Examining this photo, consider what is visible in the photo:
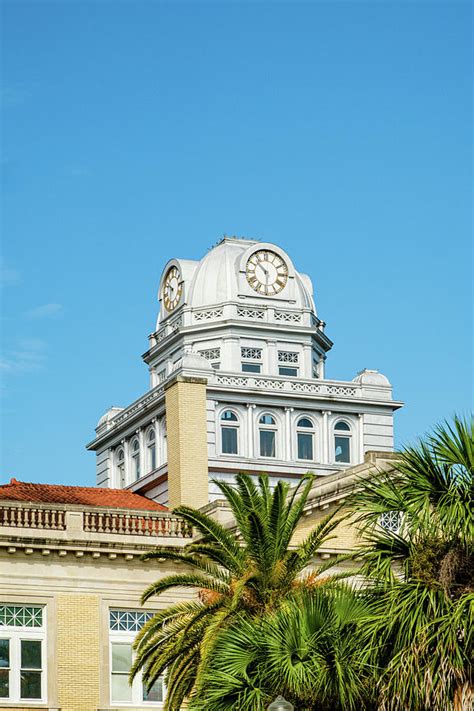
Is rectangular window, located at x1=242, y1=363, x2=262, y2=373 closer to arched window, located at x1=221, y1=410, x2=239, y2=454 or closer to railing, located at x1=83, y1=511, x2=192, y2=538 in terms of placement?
arched window, located at x1=221, y1=410, x2=239, y2=454

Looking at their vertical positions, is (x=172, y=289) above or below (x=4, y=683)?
above

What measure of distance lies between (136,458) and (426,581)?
244ft

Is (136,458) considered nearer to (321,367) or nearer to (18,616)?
(321,367)

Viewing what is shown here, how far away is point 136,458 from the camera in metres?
103

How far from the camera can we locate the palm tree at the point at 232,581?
123 feet

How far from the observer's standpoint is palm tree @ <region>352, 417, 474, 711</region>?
93.7 ft

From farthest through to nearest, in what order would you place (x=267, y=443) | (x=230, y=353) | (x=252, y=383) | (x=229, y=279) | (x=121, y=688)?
(x=229, y=279) < (x=230, y=353) < (x=267, y=443) < (x=252, y=383) < (x=121, y=688)

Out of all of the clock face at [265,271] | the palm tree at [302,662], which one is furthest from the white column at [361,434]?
the palm tree at [302,662]

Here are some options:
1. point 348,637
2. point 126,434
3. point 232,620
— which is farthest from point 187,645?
point 126,434

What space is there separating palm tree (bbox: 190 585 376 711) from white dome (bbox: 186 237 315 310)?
72228mm

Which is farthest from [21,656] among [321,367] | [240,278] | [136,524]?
[321,367]

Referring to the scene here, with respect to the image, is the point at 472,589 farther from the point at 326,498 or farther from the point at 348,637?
the point at 326,498

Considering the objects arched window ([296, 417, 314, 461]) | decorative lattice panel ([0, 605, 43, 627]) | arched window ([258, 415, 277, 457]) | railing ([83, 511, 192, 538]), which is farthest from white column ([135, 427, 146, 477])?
decorative lattice panel ([0, 605, 43, 627])

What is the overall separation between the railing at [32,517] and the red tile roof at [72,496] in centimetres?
331
